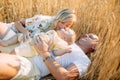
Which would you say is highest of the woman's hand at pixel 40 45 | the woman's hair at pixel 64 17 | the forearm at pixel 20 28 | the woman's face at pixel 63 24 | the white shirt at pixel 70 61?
the forearm at pixel 20 28

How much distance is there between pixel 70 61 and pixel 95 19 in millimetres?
816

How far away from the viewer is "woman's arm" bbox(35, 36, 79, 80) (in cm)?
329

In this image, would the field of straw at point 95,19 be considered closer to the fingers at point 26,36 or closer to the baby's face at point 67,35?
the baby's face at point 67,35

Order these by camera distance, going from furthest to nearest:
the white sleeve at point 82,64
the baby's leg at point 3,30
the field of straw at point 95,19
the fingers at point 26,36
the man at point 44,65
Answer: the baby's leg at point 3,30
the fingers at point 26,36
the white sleeve at point 82,64
the man at point 44,65
the field of straw at point 95,19

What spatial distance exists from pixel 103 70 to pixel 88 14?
52.7 inches

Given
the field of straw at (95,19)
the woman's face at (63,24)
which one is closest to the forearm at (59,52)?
the field of straw at (95,19)

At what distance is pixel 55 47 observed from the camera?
3.50 metres

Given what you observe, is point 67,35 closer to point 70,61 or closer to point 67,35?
point 67,35

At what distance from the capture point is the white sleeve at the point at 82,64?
339 cm

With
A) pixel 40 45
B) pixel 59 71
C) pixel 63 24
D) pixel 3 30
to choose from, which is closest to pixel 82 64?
pixel 59 71

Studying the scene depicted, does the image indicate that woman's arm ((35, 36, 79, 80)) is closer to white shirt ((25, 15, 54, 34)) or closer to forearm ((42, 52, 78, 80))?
forearm ((42, 52, 78, 80))

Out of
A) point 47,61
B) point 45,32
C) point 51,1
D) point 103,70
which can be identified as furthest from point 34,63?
point 51,1

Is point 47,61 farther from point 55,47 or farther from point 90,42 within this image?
point 90,42

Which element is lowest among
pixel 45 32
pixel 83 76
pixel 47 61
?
pixel 83 76
